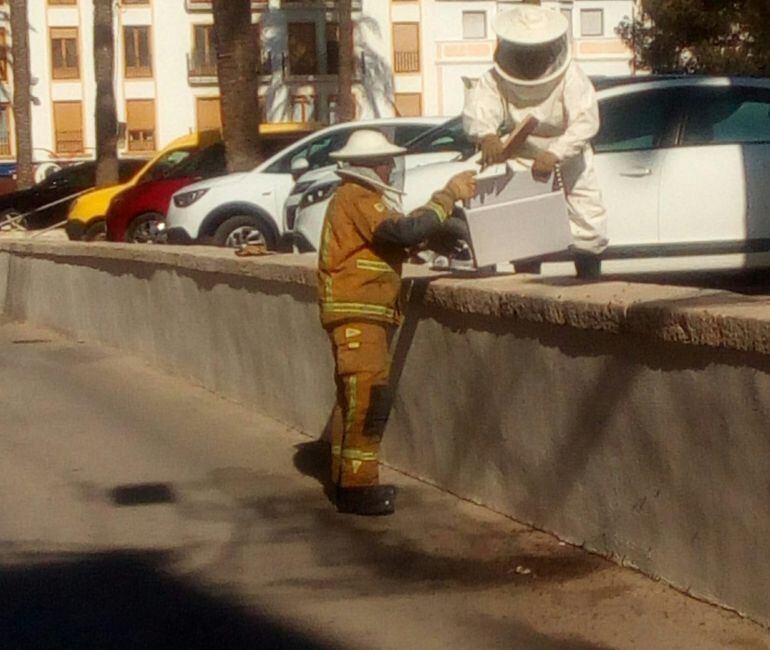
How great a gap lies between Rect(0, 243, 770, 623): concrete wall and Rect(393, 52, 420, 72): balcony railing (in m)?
64.9

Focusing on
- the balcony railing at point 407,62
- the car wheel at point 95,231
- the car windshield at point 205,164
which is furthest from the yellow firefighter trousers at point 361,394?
the balcony railing at point 407,62

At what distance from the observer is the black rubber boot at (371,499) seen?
8.48m

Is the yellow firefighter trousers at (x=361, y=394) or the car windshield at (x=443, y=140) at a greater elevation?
the car windshield at (x=443, y=140)

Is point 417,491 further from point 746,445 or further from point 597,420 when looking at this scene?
point 746,445

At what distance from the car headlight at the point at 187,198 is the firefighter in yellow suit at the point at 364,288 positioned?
37.7 feet

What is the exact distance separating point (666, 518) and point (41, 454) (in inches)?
202

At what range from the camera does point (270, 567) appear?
770cm

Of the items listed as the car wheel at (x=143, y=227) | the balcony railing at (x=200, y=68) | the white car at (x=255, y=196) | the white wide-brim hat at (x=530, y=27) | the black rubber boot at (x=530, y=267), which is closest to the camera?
the white wide-brim hat at (x=530, y=27)

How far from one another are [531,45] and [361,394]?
1.86m

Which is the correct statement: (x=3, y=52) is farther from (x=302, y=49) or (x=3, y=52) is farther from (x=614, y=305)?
(x=614, y=305)

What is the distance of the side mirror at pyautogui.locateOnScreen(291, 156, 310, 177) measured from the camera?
1955cm

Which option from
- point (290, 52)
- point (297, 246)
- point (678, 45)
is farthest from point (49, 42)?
point (297, 246)

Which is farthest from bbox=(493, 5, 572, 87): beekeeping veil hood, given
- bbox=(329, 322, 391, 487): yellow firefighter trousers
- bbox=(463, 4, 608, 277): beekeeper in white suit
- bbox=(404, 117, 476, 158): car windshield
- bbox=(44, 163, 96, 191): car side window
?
bbox=(44, 163, 96, 191): car side window

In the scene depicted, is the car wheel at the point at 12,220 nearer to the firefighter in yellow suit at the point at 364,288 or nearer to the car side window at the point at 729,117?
the car side window at the point at 729,117
